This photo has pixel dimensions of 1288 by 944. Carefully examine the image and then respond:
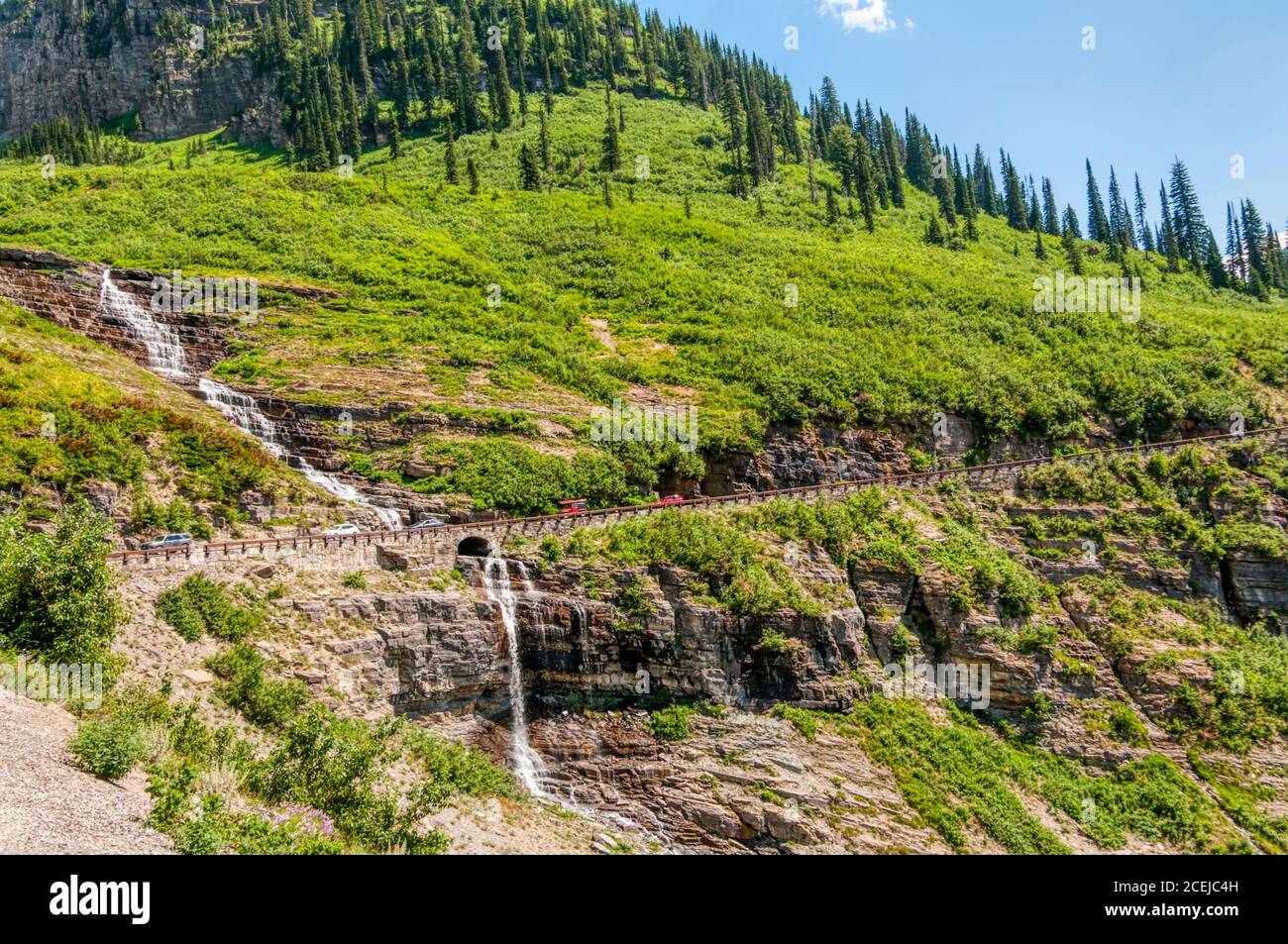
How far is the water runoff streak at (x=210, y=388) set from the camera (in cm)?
4372

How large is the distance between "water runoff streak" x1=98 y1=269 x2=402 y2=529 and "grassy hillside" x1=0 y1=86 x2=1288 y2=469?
321 cm

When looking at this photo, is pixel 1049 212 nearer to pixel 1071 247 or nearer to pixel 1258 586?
pixel 1071 247

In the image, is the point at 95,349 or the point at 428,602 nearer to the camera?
the point at 428,602

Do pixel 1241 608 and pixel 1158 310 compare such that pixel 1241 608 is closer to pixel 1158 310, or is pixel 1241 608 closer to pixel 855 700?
pixel 855 700

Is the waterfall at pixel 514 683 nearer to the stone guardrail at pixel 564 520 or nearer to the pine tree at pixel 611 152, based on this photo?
the stone guardrail at pixel 564 520

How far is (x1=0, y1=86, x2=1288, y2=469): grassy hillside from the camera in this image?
184ft

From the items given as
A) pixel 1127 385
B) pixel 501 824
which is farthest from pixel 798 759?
pixel 1127 385

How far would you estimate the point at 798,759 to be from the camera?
105ft

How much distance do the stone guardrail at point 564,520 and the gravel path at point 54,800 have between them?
8.47 metres

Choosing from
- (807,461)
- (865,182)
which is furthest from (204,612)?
(865,182)

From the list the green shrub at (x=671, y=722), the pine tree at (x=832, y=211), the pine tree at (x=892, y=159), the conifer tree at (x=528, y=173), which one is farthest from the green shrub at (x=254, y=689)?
the pine tree at (x=892, y=159)

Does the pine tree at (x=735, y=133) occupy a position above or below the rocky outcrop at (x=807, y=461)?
above
